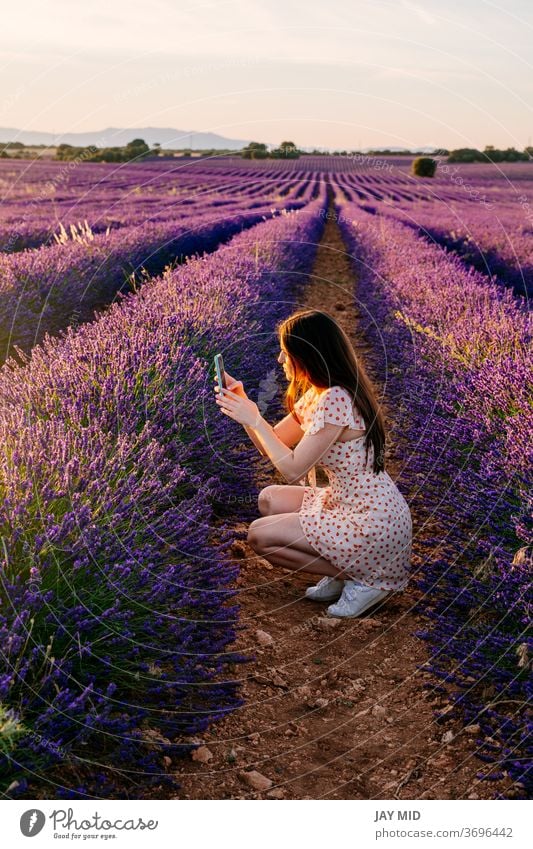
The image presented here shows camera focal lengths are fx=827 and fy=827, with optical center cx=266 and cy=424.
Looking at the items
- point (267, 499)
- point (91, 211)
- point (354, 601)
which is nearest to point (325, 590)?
point (354, 601)

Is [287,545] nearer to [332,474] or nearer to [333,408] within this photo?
[332,474]

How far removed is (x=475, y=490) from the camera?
317 centimetres

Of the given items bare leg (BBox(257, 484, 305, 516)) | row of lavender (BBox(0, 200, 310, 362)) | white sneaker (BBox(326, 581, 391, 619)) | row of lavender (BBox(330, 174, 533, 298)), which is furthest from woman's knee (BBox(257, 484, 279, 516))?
row of lavender (BBox(330, 174, 533, 298))

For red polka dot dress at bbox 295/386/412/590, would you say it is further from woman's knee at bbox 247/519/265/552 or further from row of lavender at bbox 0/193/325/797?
row of lavender at bbox 0/193/325/797

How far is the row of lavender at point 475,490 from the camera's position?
2.46 metres

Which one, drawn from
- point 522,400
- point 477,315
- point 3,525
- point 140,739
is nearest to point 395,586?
point 522,400

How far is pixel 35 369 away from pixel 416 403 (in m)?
2.24

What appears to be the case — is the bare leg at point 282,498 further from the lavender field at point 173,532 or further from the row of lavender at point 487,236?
the row of lavender at point 487,236

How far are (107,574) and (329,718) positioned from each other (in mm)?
872

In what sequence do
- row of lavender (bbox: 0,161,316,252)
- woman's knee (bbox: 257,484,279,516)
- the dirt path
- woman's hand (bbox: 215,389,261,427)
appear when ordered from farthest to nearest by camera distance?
row of lavender (bbox: 0,161,316,252), woman's knee (bbox: 257,484,279,516), woman's hand (bbox: 215,389,261,427), the dirt path

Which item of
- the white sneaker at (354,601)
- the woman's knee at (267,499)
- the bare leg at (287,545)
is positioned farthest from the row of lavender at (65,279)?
the white sneaker at (354,601)

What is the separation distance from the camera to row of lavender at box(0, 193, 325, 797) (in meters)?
2.02

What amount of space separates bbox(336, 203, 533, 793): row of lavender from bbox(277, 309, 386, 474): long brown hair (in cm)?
43

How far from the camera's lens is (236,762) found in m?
2.34
